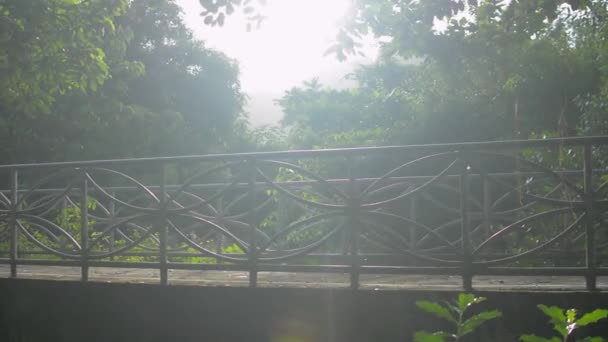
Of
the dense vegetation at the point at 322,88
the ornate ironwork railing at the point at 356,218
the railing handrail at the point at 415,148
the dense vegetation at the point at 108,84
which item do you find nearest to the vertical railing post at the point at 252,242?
the ornate ironwork railing at the point at 356,218

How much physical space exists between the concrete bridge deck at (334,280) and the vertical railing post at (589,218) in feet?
0.37

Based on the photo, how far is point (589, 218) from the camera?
5.46 metres

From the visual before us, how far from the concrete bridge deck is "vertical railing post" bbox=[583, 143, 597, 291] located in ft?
0.37

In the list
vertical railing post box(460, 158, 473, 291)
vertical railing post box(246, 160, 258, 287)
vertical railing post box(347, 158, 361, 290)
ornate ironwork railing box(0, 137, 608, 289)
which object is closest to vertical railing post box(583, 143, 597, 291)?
ornate ironwork railing box(0, 137, 608, 289)

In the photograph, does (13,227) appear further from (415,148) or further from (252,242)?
(415,148)

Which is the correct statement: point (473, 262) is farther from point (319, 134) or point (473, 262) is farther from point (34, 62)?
point (319, 134)

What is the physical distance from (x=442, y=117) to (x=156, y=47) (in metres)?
21.4

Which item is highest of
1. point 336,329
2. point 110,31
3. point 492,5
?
point 110,31

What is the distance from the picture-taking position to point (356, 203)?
5.95 meters

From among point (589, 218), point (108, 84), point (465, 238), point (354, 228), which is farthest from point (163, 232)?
point (108, 84)

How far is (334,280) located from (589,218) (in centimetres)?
233

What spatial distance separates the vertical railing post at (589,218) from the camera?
5.39 metres

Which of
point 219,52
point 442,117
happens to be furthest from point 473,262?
point 219,52

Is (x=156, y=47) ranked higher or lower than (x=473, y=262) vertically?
higher
